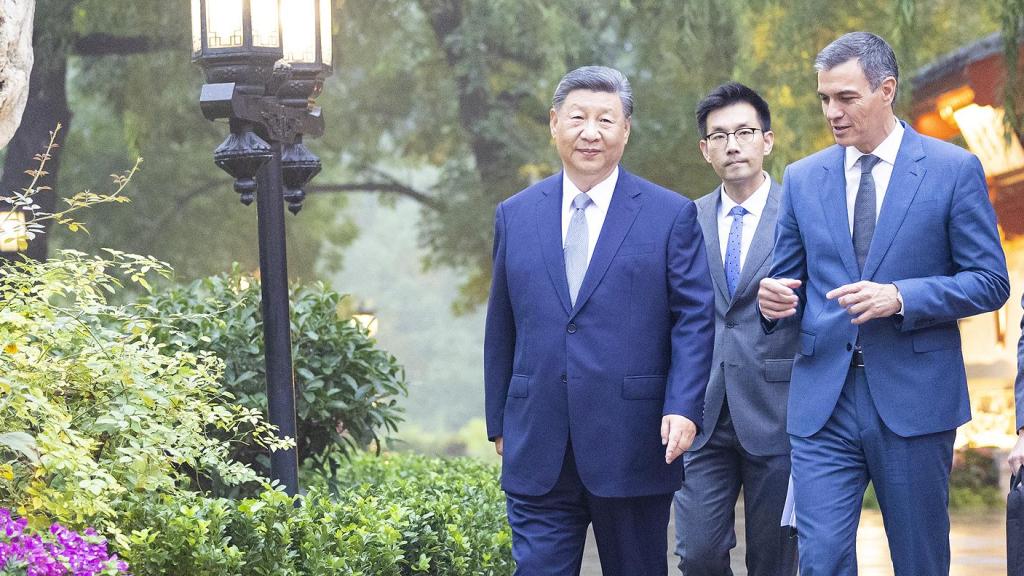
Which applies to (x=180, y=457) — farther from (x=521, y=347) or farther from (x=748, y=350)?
(x=748, y=350)

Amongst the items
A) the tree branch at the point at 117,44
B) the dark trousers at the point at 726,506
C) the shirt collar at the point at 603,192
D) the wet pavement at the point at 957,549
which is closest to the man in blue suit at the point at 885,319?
the shirt collar at the point at 603,192

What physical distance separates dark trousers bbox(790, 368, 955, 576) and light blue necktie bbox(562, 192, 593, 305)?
33.7 inches

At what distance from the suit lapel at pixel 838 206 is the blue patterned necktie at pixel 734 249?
3.27ft

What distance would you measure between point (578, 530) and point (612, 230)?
3.05ft

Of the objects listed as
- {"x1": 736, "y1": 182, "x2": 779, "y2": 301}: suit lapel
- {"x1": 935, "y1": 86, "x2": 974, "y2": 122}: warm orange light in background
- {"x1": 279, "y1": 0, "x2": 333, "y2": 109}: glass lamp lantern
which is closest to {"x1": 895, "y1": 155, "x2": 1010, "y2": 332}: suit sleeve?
{"x1": 736, "y1": 182, "x2": 779, "y2": 301}: suit lapel

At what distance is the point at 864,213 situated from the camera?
14.6 ft

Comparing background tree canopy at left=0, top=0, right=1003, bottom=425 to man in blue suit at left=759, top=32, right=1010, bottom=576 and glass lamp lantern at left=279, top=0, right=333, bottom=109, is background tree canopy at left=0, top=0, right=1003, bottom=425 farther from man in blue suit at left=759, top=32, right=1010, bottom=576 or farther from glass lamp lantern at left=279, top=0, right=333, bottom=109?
man in blue suit at left=759, top=32, right=1010, bottom=576

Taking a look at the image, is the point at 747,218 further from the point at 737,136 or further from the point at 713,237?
the point at 737,136

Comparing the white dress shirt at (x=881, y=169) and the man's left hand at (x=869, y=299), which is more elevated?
the white dress shirt at (x=881, y=169)

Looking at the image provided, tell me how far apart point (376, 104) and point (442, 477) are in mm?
14064

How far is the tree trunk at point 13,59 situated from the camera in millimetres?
5117

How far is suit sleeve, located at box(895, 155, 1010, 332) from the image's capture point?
4.21 meters

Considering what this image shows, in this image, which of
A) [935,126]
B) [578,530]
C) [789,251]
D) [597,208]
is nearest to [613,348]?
[597,208]

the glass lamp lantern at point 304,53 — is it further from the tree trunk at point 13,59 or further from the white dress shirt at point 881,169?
the white dress shirt at point 881,169
